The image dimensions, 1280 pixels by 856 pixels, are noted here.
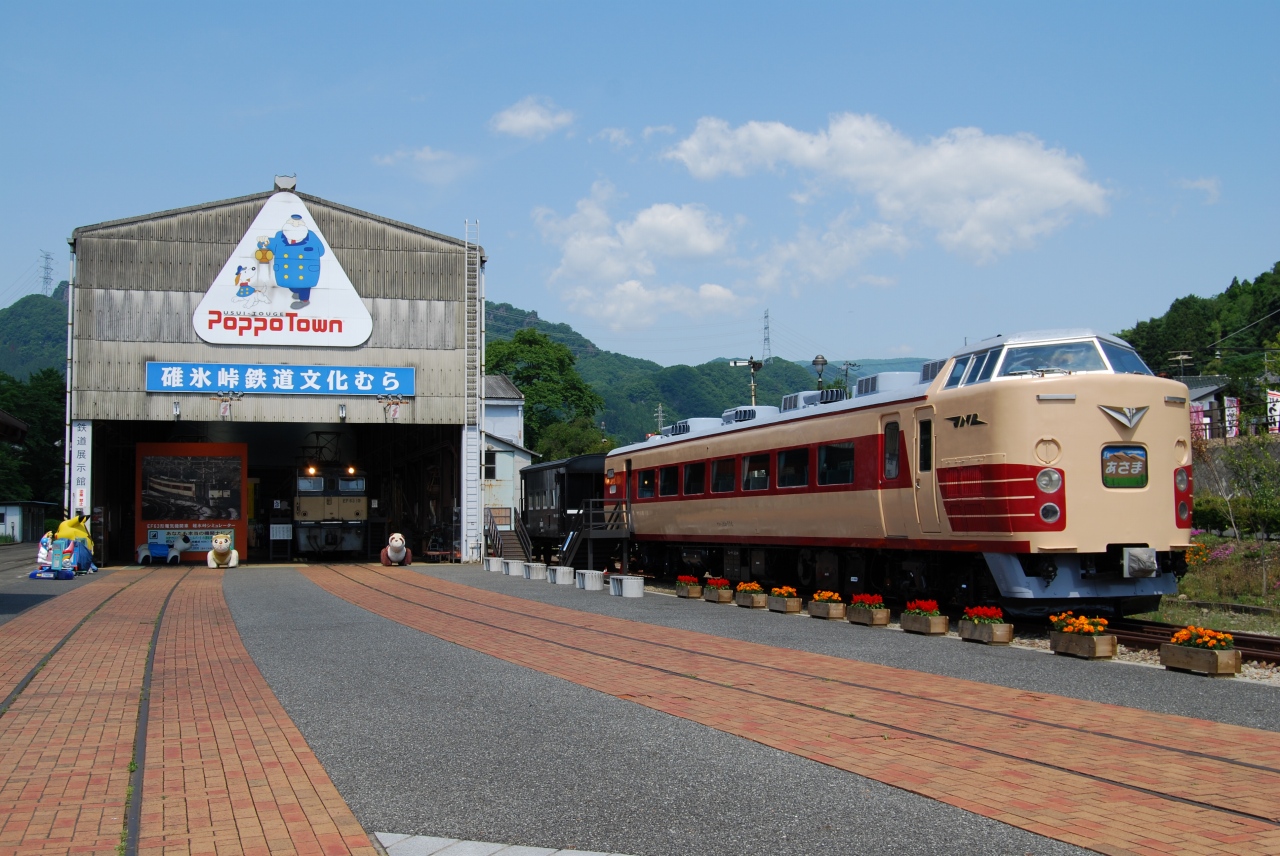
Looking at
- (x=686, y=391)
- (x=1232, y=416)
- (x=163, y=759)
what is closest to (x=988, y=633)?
(x=163, y=759)

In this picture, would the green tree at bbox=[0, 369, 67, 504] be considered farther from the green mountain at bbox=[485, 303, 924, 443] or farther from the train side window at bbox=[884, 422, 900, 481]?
the green mountain at bbox=[485, 303, 924, 443]

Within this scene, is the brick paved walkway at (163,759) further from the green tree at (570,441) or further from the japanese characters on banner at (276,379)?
the green tree at (570,441)

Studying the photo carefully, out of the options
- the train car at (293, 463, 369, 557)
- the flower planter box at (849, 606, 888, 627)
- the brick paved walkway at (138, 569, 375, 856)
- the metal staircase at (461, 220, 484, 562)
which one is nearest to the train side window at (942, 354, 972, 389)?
the flower planter box at (849, 606, 888, 627)

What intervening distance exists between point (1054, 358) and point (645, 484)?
1319cm

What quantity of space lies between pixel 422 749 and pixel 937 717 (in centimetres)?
374

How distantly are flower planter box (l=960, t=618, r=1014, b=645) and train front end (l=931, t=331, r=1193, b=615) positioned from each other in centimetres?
61

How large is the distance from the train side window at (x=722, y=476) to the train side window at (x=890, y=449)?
5.53 metres

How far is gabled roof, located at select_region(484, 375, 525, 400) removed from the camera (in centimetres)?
6988

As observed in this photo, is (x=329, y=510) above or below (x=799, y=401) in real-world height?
below

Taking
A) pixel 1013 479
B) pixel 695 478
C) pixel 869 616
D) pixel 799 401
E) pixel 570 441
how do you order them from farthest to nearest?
pixel 570 441, pixel 695 478, pixel 799 401, pixel 869 616, pixel 1013 479

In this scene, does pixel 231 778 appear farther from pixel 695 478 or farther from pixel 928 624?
pixel 695 478

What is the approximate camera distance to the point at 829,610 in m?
15.8

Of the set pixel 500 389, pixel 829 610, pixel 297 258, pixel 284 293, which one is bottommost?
pixel 829 610

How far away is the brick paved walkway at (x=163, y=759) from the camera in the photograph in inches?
211
